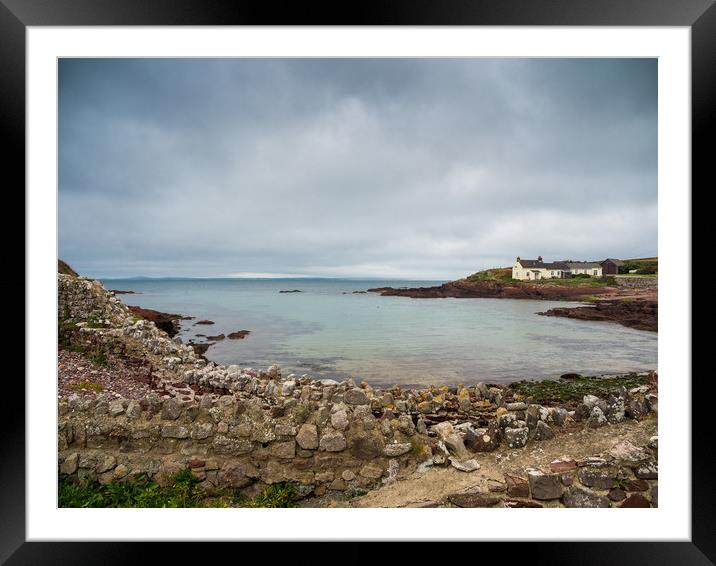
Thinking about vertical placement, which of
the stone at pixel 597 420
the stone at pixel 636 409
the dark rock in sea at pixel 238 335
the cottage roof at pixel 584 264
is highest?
the cottage roof at pixel 584 264

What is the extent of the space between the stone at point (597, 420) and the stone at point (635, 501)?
393 mm

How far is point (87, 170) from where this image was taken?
85.9 inches

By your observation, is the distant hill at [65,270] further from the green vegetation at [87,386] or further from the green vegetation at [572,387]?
the green vegetation at [572,387]

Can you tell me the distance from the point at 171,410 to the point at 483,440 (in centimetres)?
203

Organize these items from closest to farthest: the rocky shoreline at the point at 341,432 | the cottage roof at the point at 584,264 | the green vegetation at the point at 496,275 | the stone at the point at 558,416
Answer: the rocky shoreline at the point at 341,432
the stone at the point at 558,416
the cottage roof at the point at 584,264
the green vegetation at the point at 496,275

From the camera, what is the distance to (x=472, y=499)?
1.84 metres

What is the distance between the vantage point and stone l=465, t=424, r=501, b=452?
6.61 ft

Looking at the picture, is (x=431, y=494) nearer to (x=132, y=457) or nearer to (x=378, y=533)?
(x=378, y=533)

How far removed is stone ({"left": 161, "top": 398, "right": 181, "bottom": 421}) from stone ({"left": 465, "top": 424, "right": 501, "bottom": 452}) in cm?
189

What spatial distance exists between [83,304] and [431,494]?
9.27 feet

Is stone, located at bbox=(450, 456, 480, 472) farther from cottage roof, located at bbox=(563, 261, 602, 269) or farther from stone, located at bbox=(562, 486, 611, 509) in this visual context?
cottage roof, located at bbox=(563, 261, 602, 269)

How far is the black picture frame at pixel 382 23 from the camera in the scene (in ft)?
4.35

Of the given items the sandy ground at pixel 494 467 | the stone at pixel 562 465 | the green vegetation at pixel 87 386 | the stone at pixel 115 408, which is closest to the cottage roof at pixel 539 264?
the sandy ground at pixel 494 467

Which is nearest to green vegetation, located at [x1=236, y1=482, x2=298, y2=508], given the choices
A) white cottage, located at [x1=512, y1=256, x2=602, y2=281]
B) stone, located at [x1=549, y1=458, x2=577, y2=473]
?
stone, located at [x1=549, y1=458, x2=577, y2=473]
